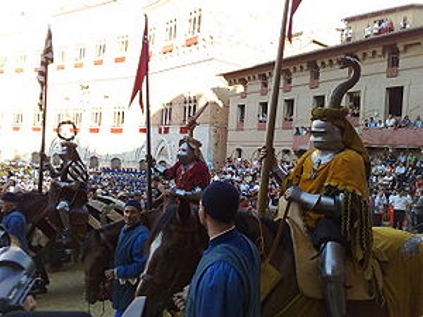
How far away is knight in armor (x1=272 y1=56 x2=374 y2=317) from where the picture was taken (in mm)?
4051

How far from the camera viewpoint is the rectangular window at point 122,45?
126 feet

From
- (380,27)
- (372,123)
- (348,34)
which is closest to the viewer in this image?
(372,123)

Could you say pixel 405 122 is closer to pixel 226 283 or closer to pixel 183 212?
pixel 183 212

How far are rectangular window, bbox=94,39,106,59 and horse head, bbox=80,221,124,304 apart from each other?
3538cm

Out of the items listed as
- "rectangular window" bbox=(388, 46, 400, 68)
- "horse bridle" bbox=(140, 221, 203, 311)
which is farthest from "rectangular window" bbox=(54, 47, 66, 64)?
"horse bridle" bbox=(140, 221, 203, 311)

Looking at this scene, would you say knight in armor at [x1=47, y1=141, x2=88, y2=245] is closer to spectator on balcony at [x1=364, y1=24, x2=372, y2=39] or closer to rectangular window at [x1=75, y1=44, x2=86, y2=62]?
spectator on balcony at [x1=364, y1=24, x2=372, y2=39]

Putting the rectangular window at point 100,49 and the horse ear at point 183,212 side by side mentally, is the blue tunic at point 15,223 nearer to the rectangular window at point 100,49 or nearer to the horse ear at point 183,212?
the horse ear at point 183,212

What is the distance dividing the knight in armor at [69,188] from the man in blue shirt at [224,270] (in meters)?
7.16

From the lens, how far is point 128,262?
17.6 feet

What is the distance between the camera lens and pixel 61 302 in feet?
27.4

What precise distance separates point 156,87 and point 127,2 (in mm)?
7729

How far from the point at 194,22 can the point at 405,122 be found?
1651 cm

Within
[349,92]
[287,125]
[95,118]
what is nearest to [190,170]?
[349,92]

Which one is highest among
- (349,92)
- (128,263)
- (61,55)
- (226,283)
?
(61,55)
